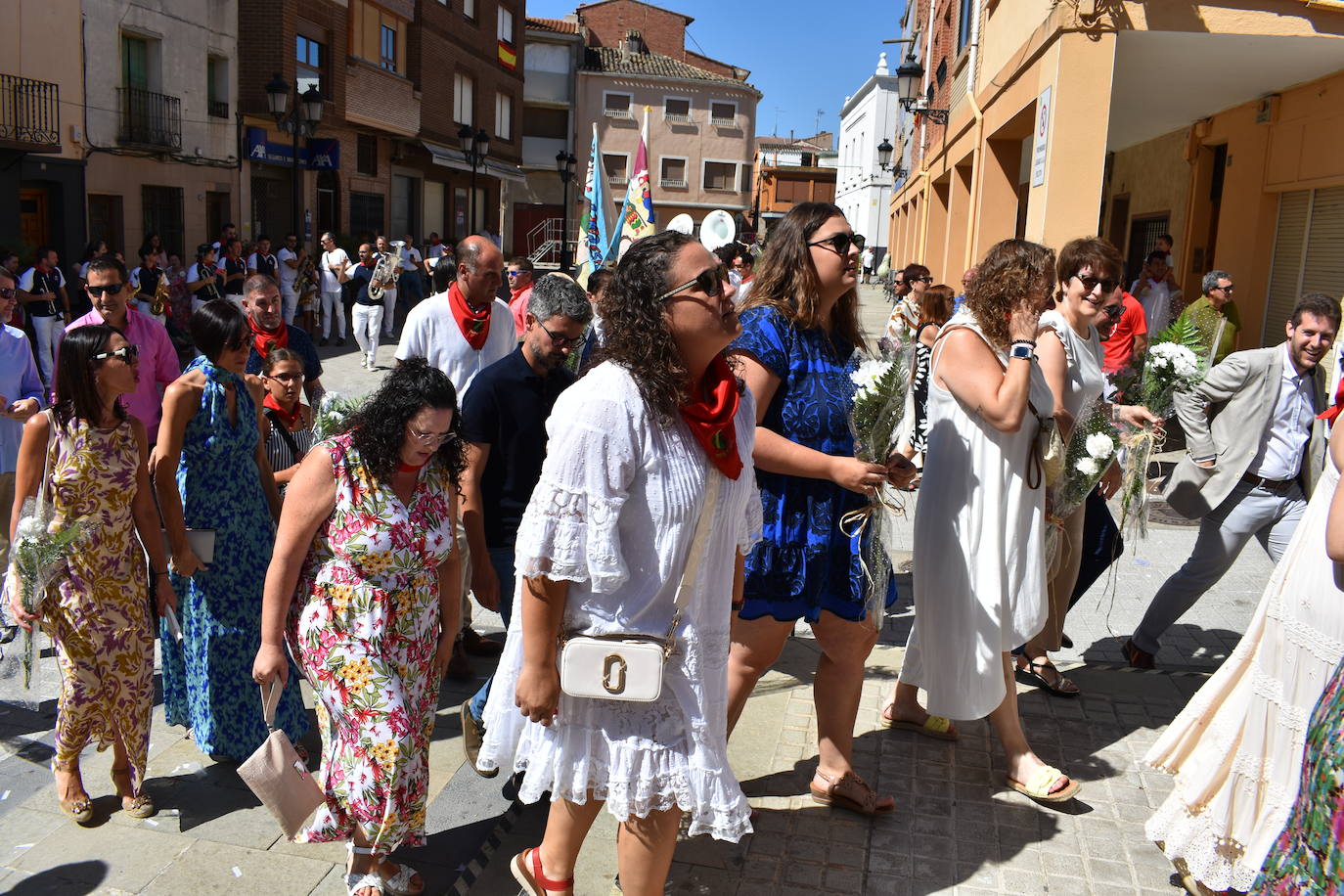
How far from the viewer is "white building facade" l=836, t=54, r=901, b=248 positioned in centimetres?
4681

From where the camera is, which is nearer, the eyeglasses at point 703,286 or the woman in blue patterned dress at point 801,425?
the eyeglasses at point 703,286

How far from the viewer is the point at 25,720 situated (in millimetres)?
4637

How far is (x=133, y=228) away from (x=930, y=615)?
65.1ft

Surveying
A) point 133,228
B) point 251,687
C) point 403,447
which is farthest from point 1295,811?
point 133,228

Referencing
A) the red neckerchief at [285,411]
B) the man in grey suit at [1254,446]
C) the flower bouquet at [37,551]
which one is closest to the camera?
the flower bouquet at [37,551]

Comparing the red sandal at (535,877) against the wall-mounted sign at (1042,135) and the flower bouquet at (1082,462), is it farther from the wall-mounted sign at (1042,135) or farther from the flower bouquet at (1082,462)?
the wall-mounted sign at (1042,135)

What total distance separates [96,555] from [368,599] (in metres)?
1.29

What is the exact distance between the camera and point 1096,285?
14.2 ft

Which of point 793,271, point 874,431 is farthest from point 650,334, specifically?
point 874,431

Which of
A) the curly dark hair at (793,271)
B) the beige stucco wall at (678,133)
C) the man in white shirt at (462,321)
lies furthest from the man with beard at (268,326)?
the beige stucco wall at (678,133)

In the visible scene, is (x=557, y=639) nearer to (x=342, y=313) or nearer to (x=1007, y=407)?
(x=1007, y=407)

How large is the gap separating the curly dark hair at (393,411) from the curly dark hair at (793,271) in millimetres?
1017

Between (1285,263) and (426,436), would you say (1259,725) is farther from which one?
(1285,263)

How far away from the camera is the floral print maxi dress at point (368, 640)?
10.5 feet
